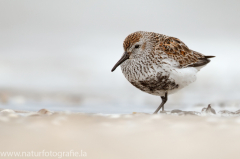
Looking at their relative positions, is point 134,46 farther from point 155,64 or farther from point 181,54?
point 181,54

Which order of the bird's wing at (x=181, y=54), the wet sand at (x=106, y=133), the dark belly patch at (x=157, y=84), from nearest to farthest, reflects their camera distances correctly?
the wet sand at (x=106, y=133), the dark belly patch at (x=157, y=84), the bird's wing at (x=181, y=54)

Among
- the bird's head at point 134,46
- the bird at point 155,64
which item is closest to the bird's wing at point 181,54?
the bird at point 155,64

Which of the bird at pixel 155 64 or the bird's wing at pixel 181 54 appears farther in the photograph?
the bird's wing at pixel 181 54

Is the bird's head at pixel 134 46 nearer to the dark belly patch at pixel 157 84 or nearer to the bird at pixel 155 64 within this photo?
the bird at pixel 155 64

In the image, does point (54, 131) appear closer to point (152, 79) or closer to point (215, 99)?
point (152, 79)

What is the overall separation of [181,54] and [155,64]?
329mm

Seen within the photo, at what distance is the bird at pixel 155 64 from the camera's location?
2395mm

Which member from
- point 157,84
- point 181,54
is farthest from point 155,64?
point 181,54

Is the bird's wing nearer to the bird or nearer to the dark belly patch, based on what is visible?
the bird

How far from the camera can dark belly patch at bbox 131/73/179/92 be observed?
2381mm

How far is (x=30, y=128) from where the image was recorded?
64.1 inches

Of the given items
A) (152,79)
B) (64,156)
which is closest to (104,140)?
(64,156)

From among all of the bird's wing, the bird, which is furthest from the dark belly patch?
the bird's wing

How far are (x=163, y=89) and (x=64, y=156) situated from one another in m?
1.23
